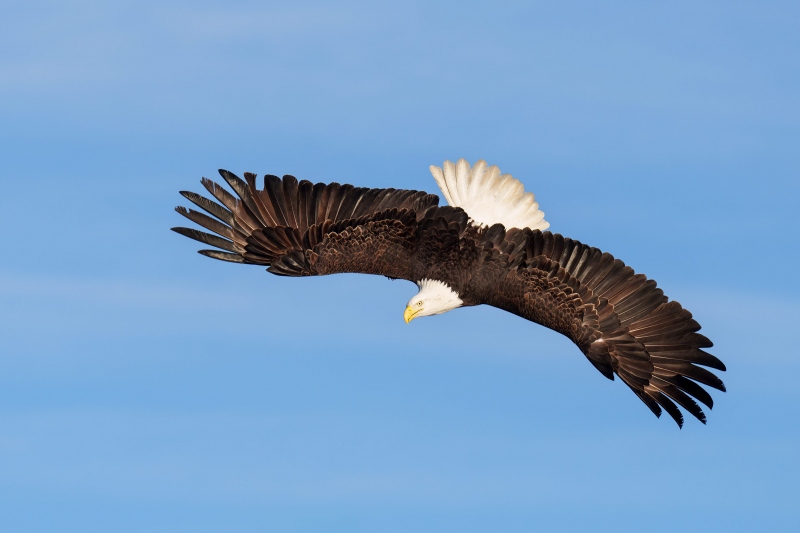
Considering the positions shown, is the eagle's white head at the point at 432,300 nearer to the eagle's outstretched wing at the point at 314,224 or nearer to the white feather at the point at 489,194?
the eagle's outstretched wing at the point at 314,224

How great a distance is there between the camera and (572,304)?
14078 millimetres

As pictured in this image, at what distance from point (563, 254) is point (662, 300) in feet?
3.81

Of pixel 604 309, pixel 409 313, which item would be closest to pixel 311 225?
pixel 409 313

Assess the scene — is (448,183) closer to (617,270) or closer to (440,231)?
(440,231)

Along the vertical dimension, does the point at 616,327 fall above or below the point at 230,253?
below

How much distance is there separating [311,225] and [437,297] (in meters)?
1.62

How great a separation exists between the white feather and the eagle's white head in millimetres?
1292

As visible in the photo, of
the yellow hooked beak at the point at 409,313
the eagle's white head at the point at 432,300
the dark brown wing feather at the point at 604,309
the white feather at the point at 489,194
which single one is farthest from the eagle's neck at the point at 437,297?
the white feather at the point at 489,194

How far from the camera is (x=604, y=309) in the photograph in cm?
1412

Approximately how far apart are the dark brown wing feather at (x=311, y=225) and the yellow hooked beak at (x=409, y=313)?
37cm

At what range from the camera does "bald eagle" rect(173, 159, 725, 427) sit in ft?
45.4

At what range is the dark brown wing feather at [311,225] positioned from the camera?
1449 cm

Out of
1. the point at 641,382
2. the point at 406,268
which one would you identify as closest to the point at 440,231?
the point at 406,268

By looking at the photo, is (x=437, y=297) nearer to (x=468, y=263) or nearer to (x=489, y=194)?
(x=468, y=263)
